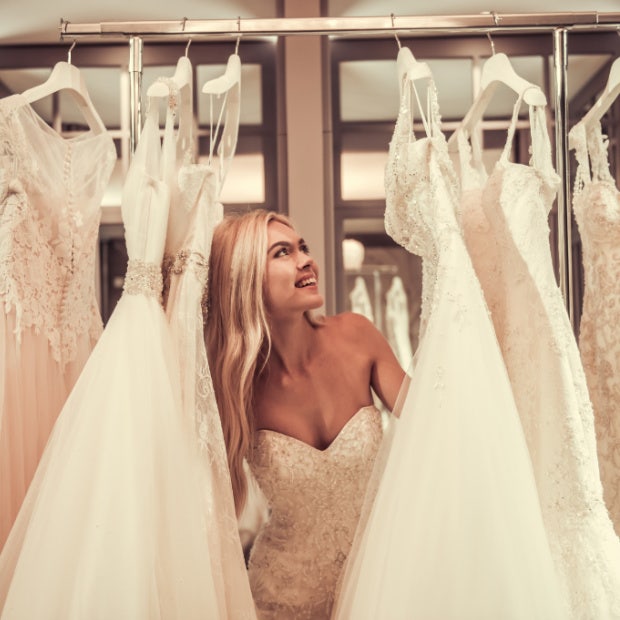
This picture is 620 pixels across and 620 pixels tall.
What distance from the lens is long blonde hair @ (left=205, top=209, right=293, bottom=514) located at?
1.60 metres

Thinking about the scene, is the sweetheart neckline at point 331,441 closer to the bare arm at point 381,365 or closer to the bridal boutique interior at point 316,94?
the bare arm at point 381,365

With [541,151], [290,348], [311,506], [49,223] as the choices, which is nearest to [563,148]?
[541,151]

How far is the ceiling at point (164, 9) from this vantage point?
9.07 ft

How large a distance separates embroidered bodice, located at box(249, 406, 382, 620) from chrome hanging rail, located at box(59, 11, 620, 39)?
0.87m

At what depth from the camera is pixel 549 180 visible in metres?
1.31

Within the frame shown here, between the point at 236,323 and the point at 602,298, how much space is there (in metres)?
0.80

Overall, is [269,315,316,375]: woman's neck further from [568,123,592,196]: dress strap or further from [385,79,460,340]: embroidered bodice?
[568,123,592,196]: dress strap

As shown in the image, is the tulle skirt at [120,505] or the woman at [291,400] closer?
the tulle skirt at [120,505]

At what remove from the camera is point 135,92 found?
4.98ft

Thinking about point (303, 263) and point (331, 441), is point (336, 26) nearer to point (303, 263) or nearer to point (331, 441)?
point (303, 263)

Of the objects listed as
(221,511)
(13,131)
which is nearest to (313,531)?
Result: (221,511)

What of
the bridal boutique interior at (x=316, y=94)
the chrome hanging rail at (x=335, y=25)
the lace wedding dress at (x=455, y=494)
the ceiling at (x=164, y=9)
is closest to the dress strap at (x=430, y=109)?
the lace wedding dress at (x=455, y=494)

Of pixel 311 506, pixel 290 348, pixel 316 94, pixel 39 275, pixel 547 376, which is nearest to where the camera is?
pixel 547 376

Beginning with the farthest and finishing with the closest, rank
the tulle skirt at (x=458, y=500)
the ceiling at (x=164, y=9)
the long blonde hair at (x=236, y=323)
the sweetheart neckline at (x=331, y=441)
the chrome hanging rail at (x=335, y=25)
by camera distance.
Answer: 1. the ceiling at (x=164, y=9)
2. the sweetheart neckline at (x=331, y=441)
3. the long blonde hair at (x=236, y=323)
4. the chrome hanging rail at (x=335, y=25)
5. the tulle skirt at (x=458, y=500)
